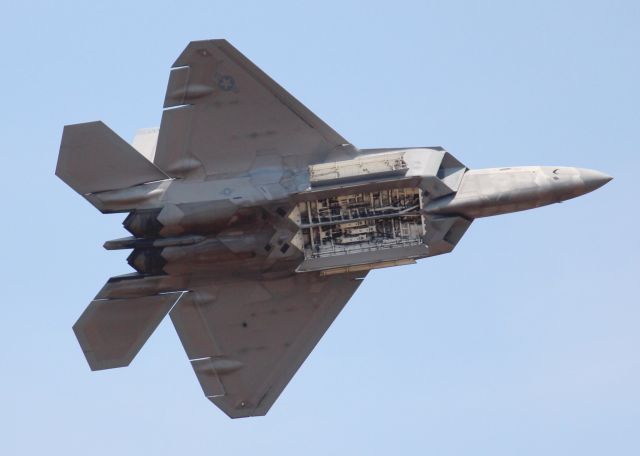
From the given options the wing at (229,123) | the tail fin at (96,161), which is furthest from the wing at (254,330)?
the tail fin at (96,161)

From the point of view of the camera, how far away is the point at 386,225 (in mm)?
25125

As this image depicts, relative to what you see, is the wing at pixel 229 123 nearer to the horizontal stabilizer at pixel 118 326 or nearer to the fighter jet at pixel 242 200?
the fighter jet at pixel 242 200

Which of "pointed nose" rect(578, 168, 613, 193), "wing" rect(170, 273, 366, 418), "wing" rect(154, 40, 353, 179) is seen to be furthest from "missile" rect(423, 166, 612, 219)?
"wing" rect(170, 273, 366, 418)

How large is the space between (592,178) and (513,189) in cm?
155

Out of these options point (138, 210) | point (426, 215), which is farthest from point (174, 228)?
point (426, 215)

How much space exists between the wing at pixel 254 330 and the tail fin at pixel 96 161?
2608mm

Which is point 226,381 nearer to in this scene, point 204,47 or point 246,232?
point 246,232

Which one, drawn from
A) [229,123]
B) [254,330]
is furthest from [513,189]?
[254,330]

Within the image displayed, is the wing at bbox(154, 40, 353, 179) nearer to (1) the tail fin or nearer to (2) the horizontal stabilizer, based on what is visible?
(1) the tail fin

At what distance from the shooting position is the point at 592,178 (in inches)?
1005

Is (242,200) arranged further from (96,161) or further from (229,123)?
(96,161)

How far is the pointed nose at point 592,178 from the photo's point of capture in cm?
2550

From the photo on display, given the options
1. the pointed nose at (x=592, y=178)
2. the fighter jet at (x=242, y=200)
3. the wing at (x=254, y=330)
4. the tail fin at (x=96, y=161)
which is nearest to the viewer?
the fighter jet at (x=242, y=200)

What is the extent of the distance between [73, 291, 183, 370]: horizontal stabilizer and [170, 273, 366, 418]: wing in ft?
1.23
